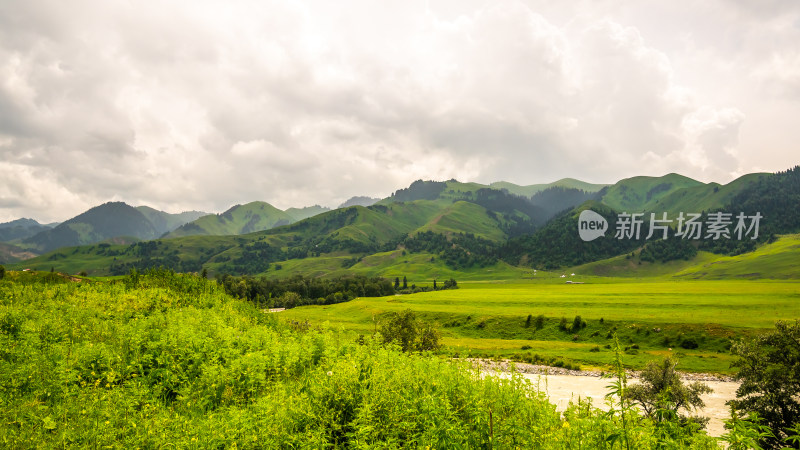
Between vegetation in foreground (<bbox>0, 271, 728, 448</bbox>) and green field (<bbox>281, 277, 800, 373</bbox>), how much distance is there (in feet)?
157

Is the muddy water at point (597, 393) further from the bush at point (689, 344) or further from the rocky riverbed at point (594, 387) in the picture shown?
the bush at point (689, 344)

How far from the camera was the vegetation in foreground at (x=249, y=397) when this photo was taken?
10.8 meters

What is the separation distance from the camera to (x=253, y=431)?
11375mm

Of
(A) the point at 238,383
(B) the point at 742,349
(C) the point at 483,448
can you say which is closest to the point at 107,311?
(A) the point at 238,383

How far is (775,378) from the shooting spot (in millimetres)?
32312

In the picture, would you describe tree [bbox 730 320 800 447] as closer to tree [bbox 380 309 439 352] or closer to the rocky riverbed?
the rocky riverbed

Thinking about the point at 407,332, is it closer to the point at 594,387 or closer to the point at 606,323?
the point at 594,387

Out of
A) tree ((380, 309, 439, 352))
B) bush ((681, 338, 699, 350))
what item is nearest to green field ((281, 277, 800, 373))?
bush ((681, 338, 699, 350))

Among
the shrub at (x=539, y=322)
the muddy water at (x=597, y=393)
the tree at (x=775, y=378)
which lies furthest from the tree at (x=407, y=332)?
the shrub at (x=539, y=322)

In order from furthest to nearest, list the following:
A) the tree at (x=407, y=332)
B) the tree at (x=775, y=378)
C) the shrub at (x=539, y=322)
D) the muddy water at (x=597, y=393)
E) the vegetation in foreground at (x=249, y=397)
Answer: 1. the shrub at (x=539, y=322)
2. the tree at (x=407, y=332)
3. the muddy water at (x=597, y=393)
4. the tree at (x=775, y=378)
5. the vegetation in foreground at (x=249, y=397)

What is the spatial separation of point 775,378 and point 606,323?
2856 inches

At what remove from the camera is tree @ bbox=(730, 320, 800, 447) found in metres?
30.8

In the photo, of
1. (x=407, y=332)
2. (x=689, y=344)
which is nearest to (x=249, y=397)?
(x=407, y=332)

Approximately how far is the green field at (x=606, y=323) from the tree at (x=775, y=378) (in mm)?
35278
